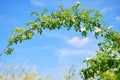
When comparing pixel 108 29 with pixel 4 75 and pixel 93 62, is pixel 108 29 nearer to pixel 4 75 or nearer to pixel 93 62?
pixel 93 62

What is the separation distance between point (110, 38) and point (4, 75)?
304cm

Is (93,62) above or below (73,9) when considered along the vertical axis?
below

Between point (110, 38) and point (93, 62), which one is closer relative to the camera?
point (110, 38)

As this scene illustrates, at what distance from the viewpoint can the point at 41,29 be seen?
18.6ft

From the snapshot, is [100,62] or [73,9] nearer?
[73,9]

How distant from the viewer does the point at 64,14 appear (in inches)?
217

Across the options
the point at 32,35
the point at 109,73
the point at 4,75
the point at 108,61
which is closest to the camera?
the point at 109,73

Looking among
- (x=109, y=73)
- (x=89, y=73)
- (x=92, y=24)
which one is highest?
(x=92, y=24)

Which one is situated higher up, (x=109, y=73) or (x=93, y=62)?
(x=93, y=62)

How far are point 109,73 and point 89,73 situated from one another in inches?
46.2

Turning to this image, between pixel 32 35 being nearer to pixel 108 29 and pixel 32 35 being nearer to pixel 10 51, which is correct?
pixel 10 51

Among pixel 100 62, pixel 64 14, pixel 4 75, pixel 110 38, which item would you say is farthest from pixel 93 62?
pixel 4 75

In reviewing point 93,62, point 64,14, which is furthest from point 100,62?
point 64,14

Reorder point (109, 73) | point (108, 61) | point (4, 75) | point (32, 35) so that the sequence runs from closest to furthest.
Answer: point (109, 73) < point (32, 35) < point (108, 61) < point (4, 75)
